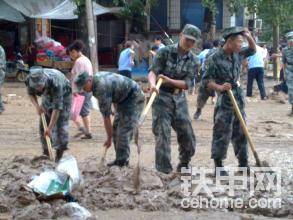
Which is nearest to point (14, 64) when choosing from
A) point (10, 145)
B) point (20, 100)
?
point (20, 100)

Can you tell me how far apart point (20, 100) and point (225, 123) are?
9.75 meters

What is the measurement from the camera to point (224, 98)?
23.8 ft

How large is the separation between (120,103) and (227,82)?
127 cm

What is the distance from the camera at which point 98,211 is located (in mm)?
6250

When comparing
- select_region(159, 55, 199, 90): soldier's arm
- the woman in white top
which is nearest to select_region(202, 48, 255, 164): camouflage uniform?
select_region(159, 55, 199, 90): soldier's arm

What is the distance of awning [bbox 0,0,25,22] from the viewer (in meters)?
20.0

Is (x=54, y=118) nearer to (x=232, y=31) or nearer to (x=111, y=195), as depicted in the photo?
(x=111, y=195)

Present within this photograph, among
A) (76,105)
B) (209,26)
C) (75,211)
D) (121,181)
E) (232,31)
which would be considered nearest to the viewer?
(75,211)

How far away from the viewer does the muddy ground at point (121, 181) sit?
6152 mm

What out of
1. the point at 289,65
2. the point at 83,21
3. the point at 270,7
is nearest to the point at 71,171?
the point at 289,65

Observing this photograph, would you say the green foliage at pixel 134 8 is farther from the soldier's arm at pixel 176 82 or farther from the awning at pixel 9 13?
the soldier's arm at pixel 176 82

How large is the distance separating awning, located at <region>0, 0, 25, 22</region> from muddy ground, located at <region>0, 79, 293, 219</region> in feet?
29.7

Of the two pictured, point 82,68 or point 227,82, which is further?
point 82,68

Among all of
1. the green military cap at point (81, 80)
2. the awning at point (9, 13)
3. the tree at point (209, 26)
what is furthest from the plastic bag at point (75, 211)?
the tree at point (209, 26)
